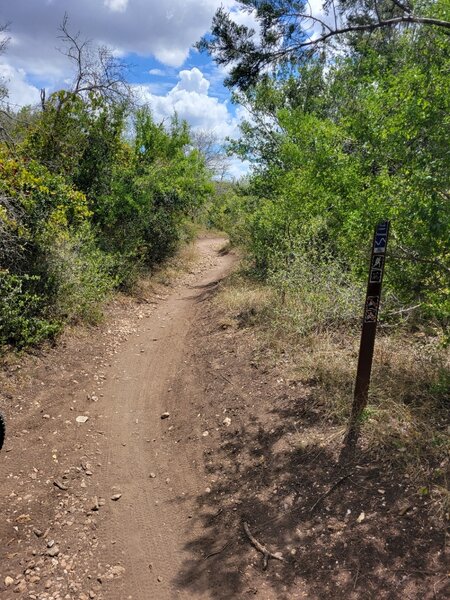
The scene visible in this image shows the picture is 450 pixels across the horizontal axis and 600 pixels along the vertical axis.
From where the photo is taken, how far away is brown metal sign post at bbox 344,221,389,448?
398cm

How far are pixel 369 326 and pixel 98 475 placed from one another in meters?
3.17

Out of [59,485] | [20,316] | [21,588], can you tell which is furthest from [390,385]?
[20,316]

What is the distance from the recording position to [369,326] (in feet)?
13.8

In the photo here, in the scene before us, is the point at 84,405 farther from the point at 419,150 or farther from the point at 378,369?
the point at 419,150

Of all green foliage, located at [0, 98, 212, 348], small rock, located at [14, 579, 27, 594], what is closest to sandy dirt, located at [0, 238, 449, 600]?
small rock, located at [14, 579, 27, 594]

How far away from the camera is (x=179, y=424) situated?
5508mm

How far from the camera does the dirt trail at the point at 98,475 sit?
3.42 meters

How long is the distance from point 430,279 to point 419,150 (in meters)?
1.32

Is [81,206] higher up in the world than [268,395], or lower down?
higher up

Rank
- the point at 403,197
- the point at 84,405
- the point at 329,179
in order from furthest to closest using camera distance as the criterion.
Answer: the point at 84,405
the point at 329,179
the point at 403,197

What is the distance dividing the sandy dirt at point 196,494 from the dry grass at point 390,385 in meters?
A: 0.13

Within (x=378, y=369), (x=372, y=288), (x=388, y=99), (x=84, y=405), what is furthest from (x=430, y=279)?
(x=84, y=405)

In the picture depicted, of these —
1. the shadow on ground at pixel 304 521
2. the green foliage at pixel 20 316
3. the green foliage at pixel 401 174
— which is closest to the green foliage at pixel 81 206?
the green foliage at pixel 20 316

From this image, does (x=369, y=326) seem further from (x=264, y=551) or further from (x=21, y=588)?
(x=21, y=588)
